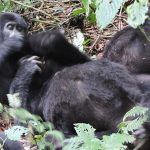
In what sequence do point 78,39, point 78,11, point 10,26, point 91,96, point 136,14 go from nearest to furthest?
point 136,14, point 91,96, point 10,26, point 78,39, point 78,11

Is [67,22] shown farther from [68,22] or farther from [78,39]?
[78,39]

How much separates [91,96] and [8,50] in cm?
81

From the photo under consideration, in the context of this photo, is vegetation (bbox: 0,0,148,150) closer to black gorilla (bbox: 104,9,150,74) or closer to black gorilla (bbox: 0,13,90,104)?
black gorilla (bbox: 0,13,90,104)

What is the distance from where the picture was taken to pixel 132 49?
3668 millimetres

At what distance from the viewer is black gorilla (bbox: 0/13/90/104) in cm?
334

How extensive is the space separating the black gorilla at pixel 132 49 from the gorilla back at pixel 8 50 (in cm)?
69

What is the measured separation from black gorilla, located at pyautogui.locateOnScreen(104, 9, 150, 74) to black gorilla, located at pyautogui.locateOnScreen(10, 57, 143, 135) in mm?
404

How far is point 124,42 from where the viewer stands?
371 centimetres

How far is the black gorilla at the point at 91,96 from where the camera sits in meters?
3.12

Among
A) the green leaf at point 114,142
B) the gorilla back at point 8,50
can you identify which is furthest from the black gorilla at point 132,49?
the green leaf at point 114,142

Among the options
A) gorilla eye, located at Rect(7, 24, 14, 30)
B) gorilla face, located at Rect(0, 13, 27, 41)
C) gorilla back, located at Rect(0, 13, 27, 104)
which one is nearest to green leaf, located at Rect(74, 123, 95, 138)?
gorilla back, located at Rect(0, 13, 27, 104)

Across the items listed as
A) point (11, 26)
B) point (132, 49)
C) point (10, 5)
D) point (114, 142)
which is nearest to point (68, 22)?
point (10, 5)

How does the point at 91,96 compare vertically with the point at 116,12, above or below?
below

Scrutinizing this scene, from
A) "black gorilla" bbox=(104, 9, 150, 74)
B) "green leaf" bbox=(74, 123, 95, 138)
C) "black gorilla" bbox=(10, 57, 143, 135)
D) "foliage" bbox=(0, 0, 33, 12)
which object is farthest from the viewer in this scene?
"foliage" bbox=(0, 0, 33, 12)
